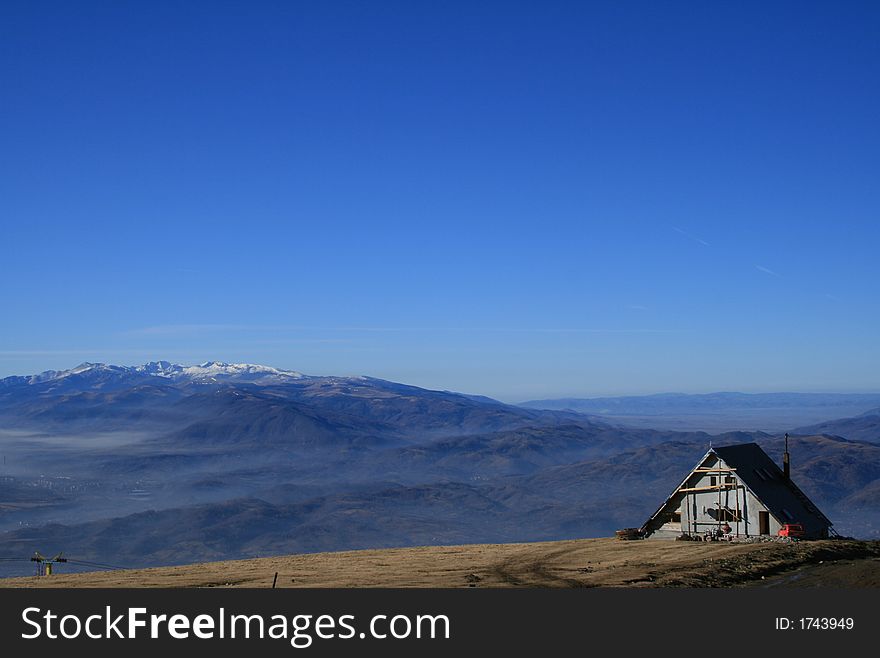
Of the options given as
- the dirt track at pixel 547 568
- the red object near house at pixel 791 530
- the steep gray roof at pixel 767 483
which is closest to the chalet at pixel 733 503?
the steep gray roof at pixel 767 483

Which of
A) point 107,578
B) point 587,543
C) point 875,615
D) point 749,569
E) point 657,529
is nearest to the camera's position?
point 875,615

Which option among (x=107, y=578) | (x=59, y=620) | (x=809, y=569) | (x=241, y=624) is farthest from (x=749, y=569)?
(x=107, y=578)

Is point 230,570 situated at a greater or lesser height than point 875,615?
lesser

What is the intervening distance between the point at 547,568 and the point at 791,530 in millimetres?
20819

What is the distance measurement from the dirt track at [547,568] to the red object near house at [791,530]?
17.0 ft

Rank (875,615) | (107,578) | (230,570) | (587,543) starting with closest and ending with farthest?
1. (875,615)
2. (107,578)
3. (230,570)
4. (587,543)

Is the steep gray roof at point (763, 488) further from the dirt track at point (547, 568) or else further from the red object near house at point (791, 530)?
the dirt track at point (547, 568)

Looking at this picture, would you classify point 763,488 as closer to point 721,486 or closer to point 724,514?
point 721,486

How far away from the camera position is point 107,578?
139 ft

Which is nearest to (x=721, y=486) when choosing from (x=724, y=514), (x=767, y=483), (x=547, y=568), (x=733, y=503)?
(x=733, y=503)

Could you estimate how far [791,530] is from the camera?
52.8 meters

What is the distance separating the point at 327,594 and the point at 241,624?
330cm

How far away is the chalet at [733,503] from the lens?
54719 mm

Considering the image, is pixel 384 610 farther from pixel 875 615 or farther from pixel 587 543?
pixel 587 543
